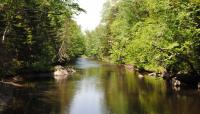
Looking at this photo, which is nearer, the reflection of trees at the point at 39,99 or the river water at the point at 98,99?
the river water at the point at 98,99

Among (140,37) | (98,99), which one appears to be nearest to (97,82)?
(140,37)

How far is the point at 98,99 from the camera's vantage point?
119ft

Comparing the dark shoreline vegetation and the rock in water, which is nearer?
the dark shoreline vegetation

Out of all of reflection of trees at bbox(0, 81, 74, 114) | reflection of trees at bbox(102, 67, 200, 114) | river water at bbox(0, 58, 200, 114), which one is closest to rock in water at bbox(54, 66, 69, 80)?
river water at bbox(0, 58, 200, 114)

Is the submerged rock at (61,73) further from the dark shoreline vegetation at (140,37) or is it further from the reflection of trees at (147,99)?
the reflection of trees at (147,99)

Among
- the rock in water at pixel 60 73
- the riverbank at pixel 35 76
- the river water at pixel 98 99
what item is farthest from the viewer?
the rock in water at pixel 60 73

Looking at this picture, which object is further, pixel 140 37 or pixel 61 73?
pixel 61 73

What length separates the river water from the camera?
3034cm

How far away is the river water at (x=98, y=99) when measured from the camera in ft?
99.6

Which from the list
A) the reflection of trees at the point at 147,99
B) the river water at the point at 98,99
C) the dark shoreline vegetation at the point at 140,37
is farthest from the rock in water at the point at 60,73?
the reflection of trees at the point at 147,99

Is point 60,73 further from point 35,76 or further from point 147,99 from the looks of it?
point 147,99

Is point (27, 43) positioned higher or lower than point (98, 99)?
higher

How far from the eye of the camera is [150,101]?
113 ft

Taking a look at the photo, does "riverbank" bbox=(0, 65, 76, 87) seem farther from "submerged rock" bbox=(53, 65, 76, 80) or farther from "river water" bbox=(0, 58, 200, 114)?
"river water" bbox=(0, 58, 200, 114)
